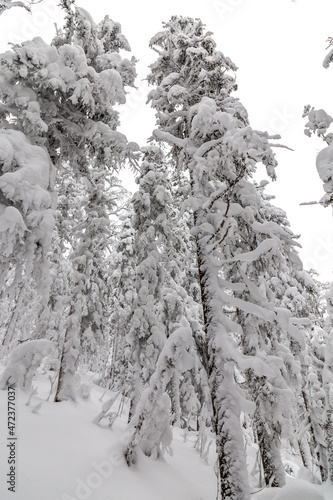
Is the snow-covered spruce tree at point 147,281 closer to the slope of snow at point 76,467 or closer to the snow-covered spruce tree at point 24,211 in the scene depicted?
the slope of snow at point 76,467

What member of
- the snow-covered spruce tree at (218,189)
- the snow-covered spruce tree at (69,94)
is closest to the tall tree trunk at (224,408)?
the snow-covered spruce tree at (218,189)

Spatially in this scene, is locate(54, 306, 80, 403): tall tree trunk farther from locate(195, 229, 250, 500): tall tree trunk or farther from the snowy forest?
locate(195, 229, 250, 500): tall tree trunk

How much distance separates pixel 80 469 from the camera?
4.88 meters

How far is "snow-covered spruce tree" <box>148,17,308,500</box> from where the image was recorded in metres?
5.28

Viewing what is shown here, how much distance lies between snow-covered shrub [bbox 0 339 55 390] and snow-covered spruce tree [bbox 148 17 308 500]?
379 cm

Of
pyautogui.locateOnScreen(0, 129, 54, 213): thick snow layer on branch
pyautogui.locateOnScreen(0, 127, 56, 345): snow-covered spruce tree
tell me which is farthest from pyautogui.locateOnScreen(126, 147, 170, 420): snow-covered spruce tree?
pyautogui.locateOnScreen(0, 127, 56, 345): snow-covered spruce tree

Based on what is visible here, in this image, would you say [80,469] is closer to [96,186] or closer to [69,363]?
[69,363]

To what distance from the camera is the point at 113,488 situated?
4891 mm

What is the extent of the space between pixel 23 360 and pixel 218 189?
5847mm

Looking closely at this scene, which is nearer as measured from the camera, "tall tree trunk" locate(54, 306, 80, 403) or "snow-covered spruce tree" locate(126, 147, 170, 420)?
"tall tree trunk" locate(54, 306, 80, 403)

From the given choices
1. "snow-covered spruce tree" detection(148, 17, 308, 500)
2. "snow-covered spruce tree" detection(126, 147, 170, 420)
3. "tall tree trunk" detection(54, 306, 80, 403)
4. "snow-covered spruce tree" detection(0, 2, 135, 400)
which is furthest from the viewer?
"snow-covered spruce tree" detection(126, 147, 170, 420)

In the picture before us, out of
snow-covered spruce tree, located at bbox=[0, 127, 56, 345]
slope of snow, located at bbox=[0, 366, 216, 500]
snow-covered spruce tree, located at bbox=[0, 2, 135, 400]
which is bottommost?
slope of snow, located at bbox=[0, 366, 216, 500]

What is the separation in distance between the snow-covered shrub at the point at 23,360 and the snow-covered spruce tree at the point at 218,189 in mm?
3792

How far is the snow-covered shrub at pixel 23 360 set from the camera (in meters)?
7.10
